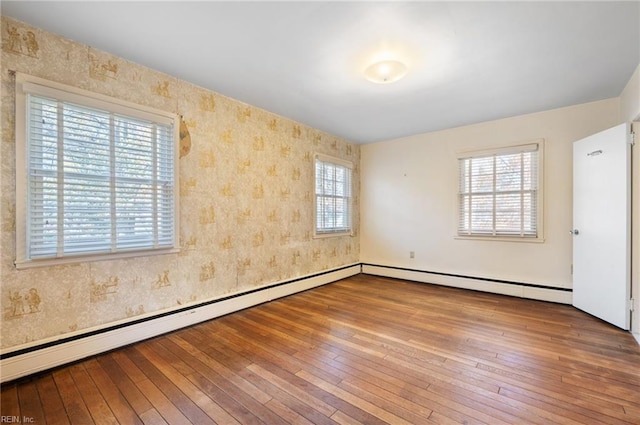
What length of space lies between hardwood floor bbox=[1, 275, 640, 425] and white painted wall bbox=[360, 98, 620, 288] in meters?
1.01

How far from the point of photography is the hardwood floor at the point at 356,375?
1648 mm

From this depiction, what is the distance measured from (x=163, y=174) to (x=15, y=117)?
3.45 ft

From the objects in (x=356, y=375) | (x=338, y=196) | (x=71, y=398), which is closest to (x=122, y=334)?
(x=71, y=398)

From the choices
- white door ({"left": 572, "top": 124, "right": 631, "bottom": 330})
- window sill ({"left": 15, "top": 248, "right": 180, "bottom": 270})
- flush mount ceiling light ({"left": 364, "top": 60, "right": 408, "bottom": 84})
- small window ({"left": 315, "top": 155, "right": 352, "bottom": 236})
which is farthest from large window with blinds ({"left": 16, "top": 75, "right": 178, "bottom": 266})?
white door ({"left": 572, "top": 124, "right": 631, "bottom": 330})

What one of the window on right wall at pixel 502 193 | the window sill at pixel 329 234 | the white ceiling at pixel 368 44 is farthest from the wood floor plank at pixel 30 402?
the window on right wall at pixel 502 193

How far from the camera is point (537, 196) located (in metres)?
3.87

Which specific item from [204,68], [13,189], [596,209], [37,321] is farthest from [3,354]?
[596,209]

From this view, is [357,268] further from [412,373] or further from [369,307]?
[412,373]

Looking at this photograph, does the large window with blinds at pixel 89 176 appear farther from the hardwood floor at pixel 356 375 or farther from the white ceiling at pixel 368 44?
the hardwood floor at pixel 356 375

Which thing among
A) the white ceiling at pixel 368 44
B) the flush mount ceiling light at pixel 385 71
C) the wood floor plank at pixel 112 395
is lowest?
the wood floor plank at pixel 112 395

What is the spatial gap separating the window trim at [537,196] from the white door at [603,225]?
38 centimetres

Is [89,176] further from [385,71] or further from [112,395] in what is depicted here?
[385,71]

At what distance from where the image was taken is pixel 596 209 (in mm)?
3139

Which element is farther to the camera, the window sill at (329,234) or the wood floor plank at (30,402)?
the window sill at (329,234)
